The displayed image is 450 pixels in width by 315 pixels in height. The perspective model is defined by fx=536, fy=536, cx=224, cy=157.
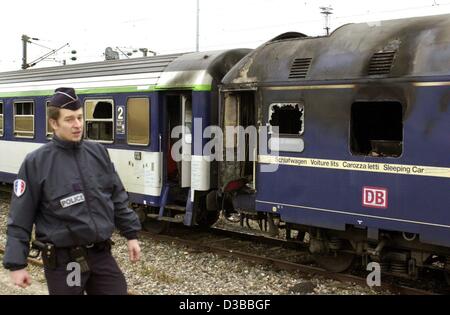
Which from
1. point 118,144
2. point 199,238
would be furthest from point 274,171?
point 118,144

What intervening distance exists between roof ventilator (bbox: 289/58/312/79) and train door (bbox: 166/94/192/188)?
8.42 feet

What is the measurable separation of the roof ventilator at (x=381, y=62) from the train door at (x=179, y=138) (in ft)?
12.1

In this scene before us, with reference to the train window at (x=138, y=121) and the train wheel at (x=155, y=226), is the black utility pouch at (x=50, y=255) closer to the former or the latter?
the train window at (x=138, y=121)

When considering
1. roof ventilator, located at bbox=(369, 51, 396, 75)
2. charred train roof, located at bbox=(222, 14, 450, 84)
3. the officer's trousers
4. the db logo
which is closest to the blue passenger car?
charred train roof, located at bbox=(222, 14, 450, 84)

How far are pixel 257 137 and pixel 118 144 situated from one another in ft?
11.8

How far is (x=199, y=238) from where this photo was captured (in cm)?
1016

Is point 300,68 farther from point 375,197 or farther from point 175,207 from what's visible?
point 175,207

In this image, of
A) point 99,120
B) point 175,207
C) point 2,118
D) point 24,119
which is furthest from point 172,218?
point 2,118

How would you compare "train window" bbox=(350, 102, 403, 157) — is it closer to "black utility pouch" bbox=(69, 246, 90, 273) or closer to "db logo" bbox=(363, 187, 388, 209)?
"db logo" bbox=(363, 187, 388, 209)

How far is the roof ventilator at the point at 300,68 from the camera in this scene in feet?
23.6

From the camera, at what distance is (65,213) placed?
333 centimetres

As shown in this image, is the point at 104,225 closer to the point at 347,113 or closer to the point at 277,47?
the point at 347,113

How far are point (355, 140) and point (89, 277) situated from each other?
4267 mm

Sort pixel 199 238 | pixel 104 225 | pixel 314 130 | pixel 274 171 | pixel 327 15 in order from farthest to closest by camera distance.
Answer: pixel 327 15 → pixel 199 238 → pixel 274 171 → pixel 314 130 → pixel 104 225
